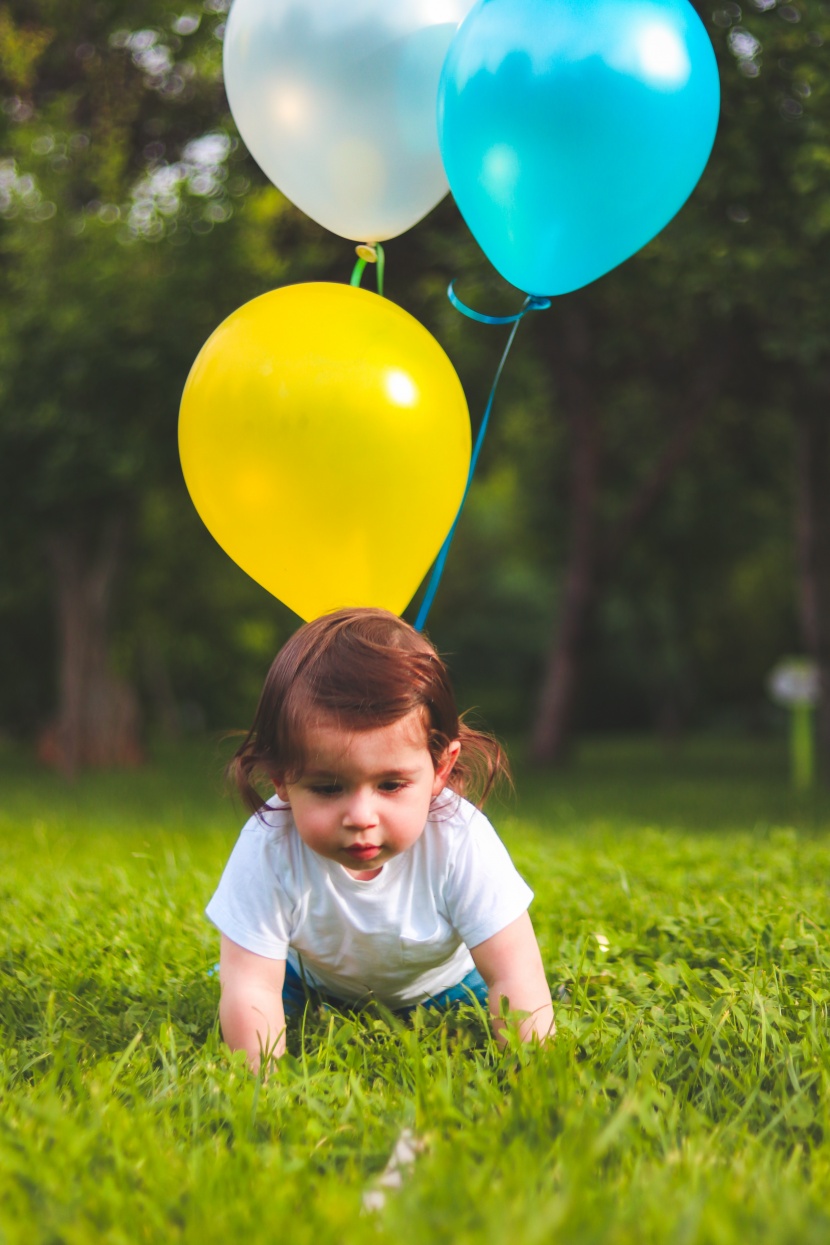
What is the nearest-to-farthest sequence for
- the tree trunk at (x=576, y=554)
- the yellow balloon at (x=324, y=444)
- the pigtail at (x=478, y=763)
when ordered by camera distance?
the pigtail at (x=478, y=763) → the yellow balloon at (x=324, y=444) → the tree trunk at (x=576, y=554)

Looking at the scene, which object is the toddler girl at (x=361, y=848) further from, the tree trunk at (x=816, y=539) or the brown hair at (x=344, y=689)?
the tree trunk at (x=816, y=539)

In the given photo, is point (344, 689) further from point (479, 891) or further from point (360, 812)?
point (479, 891)

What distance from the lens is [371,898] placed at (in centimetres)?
204

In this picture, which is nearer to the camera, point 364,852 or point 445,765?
point 364,852

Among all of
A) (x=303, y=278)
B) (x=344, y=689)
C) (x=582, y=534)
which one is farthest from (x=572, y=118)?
(x=582, y=534)

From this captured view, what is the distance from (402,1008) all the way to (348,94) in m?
2.07

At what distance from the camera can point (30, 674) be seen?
15.5 m

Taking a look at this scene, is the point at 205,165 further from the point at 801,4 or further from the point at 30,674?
the point at 30,674

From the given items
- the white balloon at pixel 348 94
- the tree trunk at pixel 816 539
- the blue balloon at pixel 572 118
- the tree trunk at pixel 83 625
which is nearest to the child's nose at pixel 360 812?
the blue balloon at pixel 572 118

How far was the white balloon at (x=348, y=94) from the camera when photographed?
8.43 ft

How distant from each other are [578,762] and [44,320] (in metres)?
7.52

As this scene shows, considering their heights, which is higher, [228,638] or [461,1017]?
[461,1017]

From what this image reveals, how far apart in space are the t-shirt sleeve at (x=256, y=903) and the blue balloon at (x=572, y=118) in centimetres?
145

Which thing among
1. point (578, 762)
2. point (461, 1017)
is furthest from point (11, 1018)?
point (578, 762)
